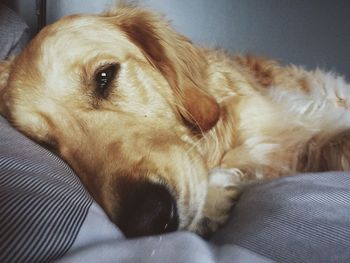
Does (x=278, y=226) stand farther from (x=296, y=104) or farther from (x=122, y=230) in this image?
(x=296, y=104)

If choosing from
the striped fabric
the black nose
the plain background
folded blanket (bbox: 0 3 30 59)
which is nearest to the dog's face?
the black nose

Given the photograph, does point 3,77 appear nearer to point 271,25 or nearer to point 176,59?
point 176,59

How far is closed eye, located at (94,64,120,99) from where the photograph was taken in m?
1.12

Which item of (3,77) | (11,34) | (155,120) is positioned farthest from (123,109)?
(11,34)

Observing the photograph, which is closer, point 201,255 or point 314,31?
point 201,255

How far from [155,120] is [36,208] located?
563mm

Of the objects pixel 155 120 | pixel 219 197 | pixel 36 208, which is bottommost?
pixel 219 197

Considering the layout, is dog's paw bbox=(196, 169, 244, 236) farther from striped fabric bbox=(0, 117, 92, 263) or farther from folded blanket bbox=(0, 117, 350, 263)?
striped fabric bbox=(0, 117, 92, 263)

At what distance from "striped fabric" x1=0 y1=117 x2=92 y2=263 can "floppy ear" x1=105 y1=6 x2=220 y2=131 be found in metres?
0.48

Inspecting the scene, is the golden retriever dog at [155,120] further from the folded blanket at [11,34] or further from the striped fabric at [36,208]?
the folded blanket at [11,34]

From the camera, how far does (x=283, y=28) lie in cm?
228

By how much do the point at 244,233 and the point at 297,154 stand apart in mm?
645

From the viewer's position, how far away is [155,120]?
43.4 inches

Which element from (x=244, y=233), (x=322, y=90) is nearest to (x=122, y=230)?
(x=244, y=233)
